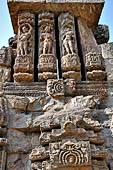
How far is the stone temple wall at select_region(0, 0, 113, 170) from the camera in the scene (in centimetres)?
326

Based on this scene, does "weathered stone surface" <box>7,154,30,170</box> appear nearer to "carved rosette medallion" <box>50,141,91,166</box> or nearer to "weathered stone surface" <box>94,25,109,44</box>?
"carved rosette medallion" <box>50,141,91,166</box>

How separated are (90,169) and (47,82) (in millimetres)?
1686

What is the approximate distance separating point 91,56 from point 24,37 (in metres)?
1.42

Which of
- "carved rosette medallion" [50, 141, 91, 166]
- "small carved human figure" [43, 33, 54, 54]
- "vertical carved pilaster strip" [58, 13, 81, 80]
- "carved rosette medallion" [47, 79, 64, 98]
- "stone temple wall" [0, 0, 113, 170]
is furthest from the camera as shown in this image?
"small carved human figure" [43, 33, 54, 54]

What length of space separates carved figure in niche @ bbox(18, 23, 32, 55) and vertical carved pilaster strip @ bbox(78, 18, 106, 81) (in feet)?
3.73

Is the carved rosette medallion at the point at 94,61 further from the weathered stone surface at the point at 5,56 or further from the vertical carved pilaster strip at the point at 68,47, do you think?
the weathered stone surface at the point at 5,56

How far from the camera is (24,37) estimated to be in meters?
4.73

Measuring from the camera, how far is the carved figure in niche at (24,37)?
4532mm

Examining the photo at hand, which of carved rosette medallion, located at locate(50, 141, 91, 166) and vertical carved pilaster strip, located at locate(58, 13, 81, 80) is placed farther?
vertical carved pilaster strip, located at locate(58, 13, 81, 80)

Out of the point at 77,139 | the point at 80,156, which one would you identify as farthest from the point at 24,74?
the point at 80,156

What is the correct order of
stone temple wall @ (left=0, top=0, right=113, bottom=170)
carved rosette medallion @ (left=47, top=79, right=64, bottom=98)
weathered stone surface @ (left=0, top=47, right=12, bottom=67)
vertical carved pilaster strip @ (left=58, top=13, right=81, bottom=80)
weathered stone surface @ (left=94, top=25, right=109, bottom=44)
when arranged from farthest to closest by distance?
weathered stone surface @ (left=94, top=25, right=109, bottom=44)
weathered stone surface @ (left=0, top=47, right=12, bottom=67)
vertical carved pilaster strip @ (left=58, top=13, right=81, bottom=80)
carved rosette medallion @ (left=47, top=79, right=64, bottom=98)
stone temple wall @ (left=0, top=0, right=113, bottom=170)

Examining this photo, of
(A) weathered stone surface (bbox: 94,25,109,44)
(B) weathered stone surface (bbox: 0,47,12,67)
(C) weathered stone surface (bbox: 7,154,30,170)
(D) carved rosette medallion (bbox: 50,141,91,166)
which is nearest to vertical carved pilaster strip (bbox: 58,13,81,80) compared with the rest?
(A) weathered stone surface (bbox: 94,25,109,44)

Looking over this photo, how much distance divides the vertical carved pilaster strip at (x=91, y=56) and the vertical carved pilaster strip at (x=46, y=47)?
0.63m

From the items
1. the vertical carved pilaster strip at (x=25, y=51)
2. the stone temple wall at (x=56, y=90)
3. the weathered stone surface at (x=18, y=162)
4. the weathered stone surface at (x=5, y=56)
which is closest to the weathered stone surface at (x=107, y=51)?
the stone temple wall at (x=56, y=90)
